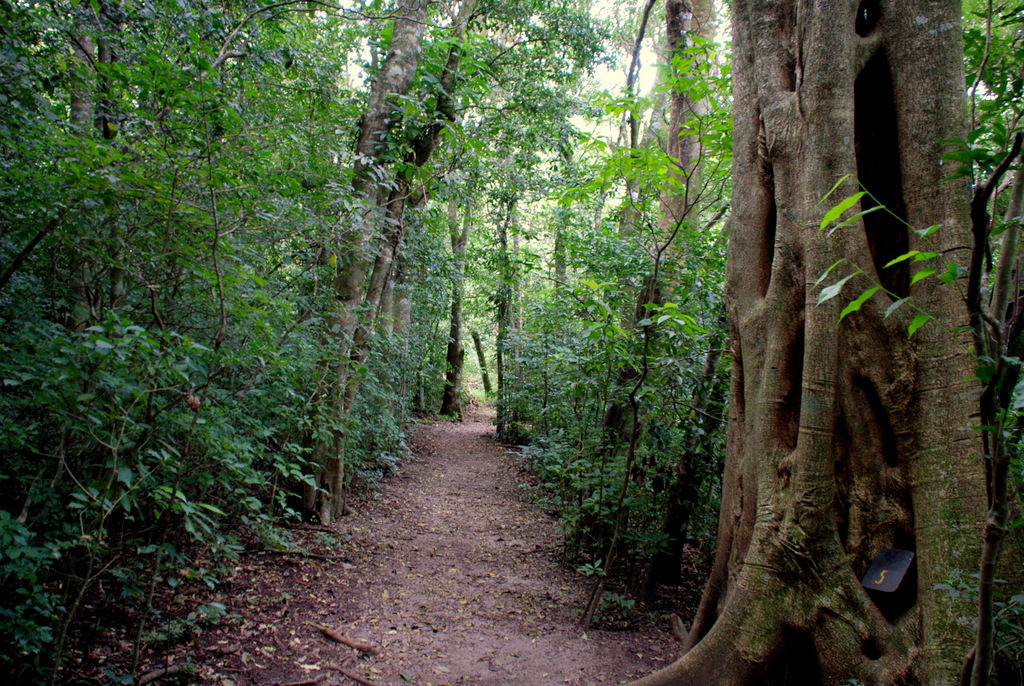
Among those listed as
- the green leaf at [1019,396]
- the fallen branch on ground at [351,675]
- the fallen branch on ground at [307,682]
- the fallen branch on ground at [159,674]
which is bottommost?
the fallen branch on ground at [351,675]

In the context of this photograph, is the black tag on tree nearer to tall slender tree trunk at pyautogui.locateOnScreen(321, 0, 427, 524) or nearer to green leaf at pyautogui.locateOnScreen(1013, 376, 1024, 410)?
green leaf at pyautogui.locateOnScreen(1013, 376, 1024, 410)

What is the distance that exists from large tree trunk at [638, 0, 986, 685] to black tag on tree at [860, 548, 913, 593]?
1.9 inches

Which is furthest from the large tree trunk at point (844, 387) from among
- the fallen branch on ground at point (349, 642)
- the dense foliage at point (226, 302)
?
the fallen branch on ground at point (349, 642)

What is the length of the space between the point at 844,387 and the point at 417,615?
3405mm

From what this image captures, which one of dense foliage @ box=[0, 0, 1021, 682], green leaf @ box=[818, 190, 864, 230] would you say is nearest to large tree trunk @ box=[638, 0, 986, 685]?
dense foliage @ box=[0, 0, 1021, 682]

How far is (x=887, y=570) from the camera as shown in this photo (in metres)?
2.50

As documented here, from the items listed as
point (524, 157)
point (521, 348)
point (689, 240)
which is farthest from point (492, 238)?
point (689, 240)

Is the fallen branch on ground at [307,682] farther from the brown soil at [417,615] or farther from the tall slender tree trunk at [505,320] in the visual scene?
the tall slender tree trunk at [505,320]

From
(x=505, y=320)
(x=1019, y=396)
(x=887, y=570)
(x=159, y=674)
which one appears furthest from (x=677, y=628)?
(x=505, y=320)

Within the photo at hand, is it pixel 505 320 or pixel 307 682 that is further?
pixel 505 320

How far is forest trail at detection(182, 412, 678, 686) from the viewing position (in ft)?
10.9

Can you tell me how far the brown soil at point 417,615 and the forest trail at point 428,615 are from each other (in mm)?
12

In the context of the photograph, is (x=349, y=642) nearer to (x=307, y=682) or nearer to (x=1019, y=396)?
(x=307, y=682)

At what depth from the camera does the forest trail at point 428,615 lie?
332cm
